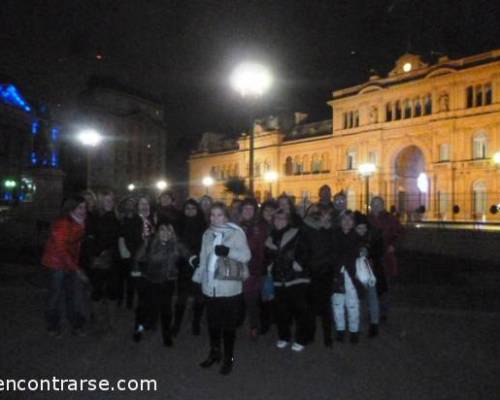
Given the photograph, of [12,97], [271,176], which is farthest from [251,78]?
[12,97]

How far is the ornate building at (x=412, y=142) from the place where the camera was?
41094 millimetres

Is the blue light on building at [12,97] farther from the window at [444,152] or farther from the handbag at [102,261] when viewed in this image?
the handbag at [102,261]

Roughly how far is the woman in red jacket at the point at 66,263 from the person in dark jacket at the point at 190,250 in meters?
1.46

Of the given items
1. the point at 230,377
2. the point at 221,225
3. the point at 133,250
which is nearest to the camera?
the point at 230,377

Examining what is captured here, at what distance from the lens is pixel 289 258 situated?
7344 mm

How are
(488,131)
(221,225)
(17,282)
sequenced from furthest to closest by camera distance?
(488,131) → (17,282) → (221,225)

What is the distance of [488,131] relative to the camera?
41.6m

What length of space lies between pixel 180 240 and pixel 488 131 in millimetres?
39482

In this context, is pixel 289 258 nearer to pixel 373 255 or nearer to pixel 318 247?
pixel 318 247

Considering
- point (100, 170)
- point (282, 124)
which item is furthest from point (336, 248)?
point (100, 170)

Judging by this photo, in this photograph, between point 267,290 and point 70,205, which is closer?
point 70,205

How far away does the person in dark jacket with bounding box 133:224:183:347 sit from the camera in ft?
24.0

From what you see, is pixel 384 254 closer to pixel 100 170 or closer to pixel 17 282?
pixel 17 282

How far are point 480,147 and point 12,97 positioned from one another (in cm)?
4565
